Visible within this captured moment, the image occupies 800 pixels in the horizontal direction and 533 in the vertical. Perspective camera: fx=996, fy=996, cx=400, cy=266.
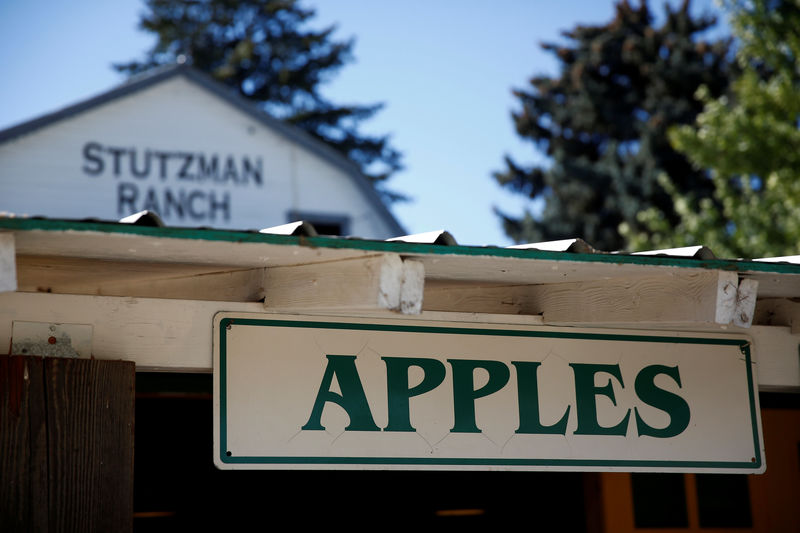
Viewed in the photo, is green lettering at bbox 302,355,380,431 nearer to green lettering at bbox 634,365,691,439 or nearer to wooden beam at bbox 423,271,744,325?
wooden beam at bbox 423,271,744,325

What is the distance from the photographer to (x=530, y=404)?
3.69 meters

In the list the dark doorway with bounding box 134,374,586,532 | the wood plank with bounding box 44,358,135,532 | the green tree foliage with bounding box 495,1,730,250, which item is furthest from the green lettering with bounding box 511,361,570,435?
the green tree foliage with bounding box 495,1,730,250

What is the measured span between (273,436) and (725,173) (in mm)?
10875

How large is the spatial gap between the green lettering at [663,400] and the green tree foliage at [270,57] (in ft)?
94.1

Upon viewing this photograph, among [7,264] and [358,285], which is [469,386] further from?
[7,264]

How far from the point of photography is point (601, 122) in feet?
97.2

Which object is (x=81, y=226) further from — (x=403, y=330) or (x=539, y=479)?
(x=539, y=479)

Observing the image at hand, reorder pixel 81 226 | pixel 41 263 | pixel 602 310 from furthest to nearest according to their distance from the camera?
pixel 602 310 < pixel 41 263 < pixel 81 226

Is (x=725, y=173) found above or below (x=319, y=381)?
above

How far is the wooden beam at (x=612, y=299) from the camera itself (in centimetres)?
330

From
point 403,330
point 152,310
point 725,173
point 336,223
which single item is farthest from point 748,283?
point 336,223

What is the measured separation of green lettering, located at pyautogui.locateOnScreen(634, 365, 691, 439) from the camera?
3.81 metres

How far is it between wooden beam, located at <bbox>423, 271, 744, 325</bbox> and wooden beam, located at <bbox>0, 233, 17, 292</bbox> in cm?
150

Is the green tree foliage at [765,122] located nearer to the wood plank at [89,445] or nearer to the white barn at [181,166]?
the white barn at [181,166]
